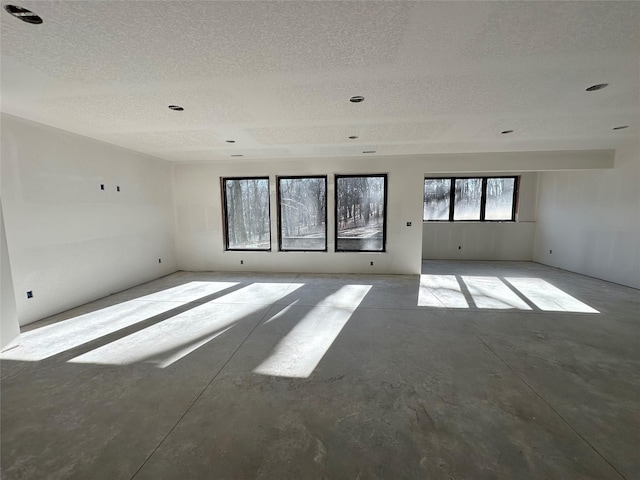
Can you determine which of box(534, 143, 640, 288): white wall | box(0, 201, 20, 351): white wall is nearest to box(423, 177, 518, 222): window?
box(534, 143, 640, 288): white wall

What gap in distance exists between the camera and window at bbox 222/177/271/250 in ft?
20.6

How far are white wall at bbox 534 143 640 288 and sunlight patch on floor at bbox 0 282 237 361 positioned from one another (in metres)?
7.60

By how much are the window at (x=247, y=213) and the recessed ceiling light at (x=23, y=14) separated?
460 centimetres

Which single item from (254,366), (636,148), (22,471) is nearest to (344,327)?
(254,366)

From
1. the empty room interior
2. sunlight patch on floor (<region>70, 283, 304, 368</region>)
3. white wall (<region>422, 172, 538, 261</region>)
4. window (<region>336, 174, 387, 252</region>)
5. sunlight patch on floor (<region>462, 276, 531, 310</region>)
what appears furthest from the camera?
white wall (<region>422, 172, 538, 261</region>)

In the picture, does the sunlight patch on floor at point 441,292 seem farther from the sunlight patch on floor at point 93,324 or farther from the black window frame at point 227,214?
the sunlight patch on floor at point 93,324

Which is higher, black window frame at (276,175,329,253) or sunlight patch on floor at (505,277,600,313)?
black window frame at (276,175,329,253)

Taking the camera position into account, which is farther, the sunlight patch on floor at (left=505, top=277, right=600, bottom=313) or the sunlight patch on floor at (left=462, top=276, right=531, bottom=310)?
the sunlight patch on floor at (left=462, top=276, right=531, bottom=310)

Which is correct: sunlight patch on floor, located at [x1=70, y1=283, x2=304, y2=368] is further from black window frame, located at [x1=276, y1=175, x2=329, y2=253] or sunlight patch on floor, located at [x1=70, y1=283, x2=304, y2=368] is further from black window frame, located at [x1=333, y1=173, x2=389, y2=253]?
black window frame, located at [x1=333, y1=173, x2=389, y2=253]

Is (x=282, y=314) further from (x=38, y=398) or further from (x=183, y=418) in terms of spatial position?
(x=38, y=398)

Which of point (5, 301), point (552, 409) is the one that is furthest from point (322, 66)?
point (5, 301)

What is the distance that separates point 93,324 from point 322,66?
13.1ft

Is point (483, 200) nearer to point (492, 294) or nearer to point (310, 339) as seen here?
point (492, 294)

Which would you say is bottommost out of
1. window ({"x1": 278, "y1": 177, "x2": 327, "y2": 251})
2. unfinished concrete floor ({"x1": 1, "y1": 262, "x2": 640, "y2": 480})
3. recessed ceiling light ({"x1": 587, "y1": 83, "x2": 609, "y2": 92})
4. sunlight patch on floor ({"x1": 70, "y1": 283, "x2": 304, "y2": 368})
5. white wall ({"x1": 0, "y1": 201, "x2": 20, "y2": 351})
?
unfinished concrete floor ({"x1": 1, "y1": 262, "x2": 640, "y2": 480})
